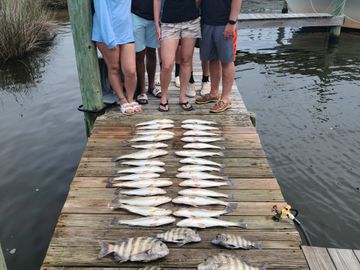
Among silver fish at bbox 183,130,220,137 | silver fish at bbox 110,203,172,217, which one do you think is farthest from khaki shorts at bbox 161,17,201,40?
silver fish at bbox 110,203,172,217

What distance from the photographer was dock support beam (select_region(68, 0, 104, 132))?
4.89 meters

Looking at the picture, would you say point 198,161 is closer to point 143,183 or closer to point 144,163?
point 144,163

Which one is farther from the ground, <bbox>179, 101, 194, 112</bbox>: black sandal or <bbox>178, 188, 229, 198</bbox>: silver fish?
<bbox>179, 101, 194, 112</bbox>: black sandal

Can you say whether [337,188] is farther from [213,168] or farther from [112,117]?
[112,117]

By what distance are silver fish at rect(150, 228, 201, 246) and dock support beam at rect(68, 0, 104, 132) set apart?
9.65 feet

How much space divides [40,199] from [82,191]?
7.05 ft

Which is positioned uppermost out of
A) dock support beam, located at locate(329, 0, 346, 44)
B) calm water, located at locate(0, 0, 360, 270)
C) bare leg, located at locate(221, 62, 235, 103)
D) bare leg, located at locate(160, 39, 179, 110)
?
bare leg, located at locate(160, 39, 179, 110)

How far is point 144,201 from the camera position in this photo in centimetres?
350

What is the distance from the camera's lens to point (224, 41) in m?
4.89

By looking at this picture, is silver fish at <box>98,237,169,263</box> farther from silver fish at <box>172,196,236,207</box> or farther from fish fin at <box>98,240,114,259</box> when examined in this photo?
silver fish at <box>172,196,236,207</box>

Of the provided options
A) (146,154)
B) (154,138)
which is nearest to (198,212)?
(146,154)

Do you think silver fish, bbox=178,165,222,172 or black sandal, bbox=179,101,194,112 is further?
black sandal, bbox=179,101,194,112

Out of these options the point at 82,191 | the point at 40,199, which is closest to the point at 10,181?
the point at 40,199

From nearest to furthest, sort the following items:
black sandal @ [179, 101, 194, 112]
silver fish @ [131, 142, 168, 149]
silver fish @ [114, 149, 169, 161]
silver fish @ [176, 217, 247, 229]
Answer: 1. silver fish @ [176, 217, 247, 229]
2. silver fish @ [114, 149, 169, 161]
3. silver fish @ [131, 142, 168, 149]
4. black sandal @ [179, 101, 194, 112]
